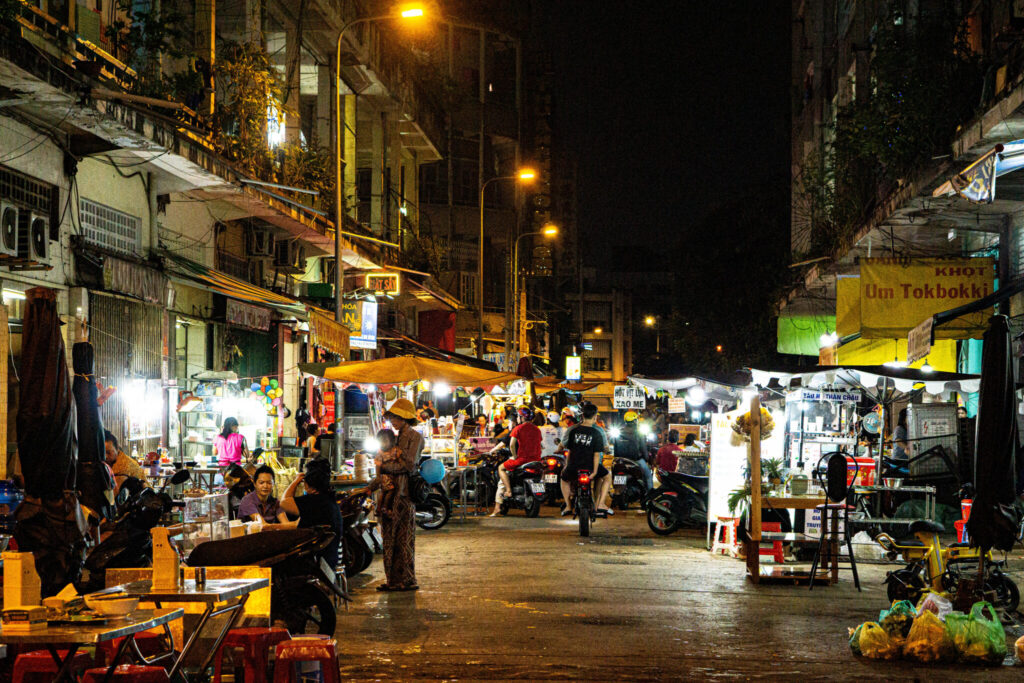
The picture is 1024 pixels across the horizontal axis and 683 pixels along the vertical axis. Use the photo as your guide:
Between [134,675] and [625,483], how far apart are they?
17806mm

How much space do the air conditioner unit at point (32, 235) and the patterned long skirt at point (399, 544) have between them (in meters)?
5.21

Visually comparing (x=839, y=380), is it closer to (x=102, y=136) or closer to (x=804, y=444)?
(x=804, y=444)

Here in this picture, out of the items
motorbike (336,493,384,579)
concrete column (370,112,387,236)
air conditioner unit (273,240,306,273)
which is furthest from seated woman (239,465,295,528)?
concrete column (370,112,387,236)

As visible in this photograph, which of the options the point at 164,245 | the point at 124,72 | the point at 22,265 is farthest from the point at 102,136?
the point at 164,245

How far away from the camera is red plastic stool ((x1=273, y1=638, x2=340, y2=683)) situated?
6.53 metres

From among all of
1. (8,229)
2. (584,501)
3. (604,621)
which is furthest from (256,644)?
(584,501)

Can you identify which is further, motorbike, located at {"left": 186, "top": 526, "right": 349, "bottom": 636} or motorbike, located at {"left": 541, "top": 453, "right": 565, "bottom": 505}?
motorbike, located at {"left": 541, "top": 453, "right": 565, "bottom": 505}

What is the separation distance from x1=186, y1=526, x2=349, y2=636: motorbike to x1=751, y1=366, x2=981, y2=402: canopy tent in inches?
364

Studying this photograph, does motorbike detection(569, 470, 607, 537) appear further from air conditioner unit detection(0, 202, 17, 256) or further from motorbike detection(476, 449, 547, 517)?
air conditioner unit detection(0, 202, 17, 256)

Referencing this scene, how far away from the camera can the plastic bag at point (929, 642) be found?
29.0 feet

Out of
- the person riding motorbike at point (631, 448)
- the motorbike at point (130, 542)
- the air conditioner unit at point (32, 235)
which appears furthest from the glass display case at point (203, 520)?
the person riding motorbike at point (631, 448)

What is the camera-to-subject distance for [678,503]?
18078 millimetres

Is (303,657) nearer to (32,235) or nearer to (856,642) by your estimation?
(856,642)

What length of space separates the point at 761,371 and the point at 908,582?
5.78m
